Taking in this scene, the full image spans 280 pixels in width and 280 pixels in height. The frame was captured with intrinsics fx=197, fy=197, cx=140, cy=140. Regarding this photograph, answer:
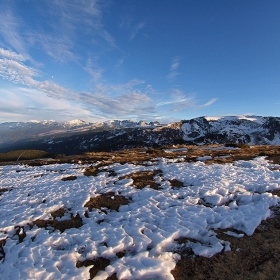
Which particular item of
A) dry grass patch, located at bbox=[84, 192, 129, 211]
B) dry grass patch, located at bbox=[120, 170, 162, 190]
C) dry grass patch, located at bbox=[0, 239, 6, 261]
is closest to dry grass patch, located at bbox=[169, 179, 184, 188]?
dry grass patch, located at bbox=[120, 170, 162, 190]

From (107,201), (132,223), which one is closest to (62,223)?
(107,201)

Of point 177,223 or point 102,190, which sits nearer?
point 177,223

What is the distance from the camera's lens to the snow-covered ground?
8078 millimetres

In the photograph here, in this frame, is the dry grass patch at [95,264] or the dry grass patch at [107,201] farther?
the dry grass patch at [107,201]

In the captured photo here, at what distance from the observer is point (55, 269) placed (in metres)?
7.83

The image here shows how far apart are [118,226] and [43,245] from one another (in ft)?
12.6

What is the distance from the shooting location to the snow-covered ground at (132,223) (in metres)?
8.08

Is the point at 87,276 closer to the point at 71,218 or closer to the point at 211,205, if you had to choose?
the point at 71,218

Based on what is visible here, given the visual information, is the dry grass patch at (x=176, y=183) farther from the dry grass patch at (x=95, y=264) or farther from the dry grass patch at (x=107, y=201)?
the dry grass patch at (x=95, y=264)

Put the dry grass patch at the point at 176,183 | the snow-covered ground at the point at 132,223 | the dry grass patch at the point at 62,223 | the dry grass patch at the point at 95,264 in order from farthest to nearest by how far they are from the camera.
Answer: the dry grass patch at the point at 176,183, the dry grass patch at the point at 62,223, the snow-covered ground at the point at 132,223, the dry grass patch at the point at 95,264

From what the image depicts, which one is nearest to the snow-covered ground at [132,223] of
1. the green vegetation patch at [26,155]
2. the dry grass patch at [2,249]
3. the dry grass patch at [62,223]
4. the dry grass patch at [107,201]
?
the dry grass patch at [2,249]

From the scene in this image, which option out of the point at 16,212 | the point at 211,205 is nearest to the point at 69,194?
the point at 16,212

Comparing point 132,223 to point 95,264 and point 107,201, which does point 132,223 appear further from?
point 107,201

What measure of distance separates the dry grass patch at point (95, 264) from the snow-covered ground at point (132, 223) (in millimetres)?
187
